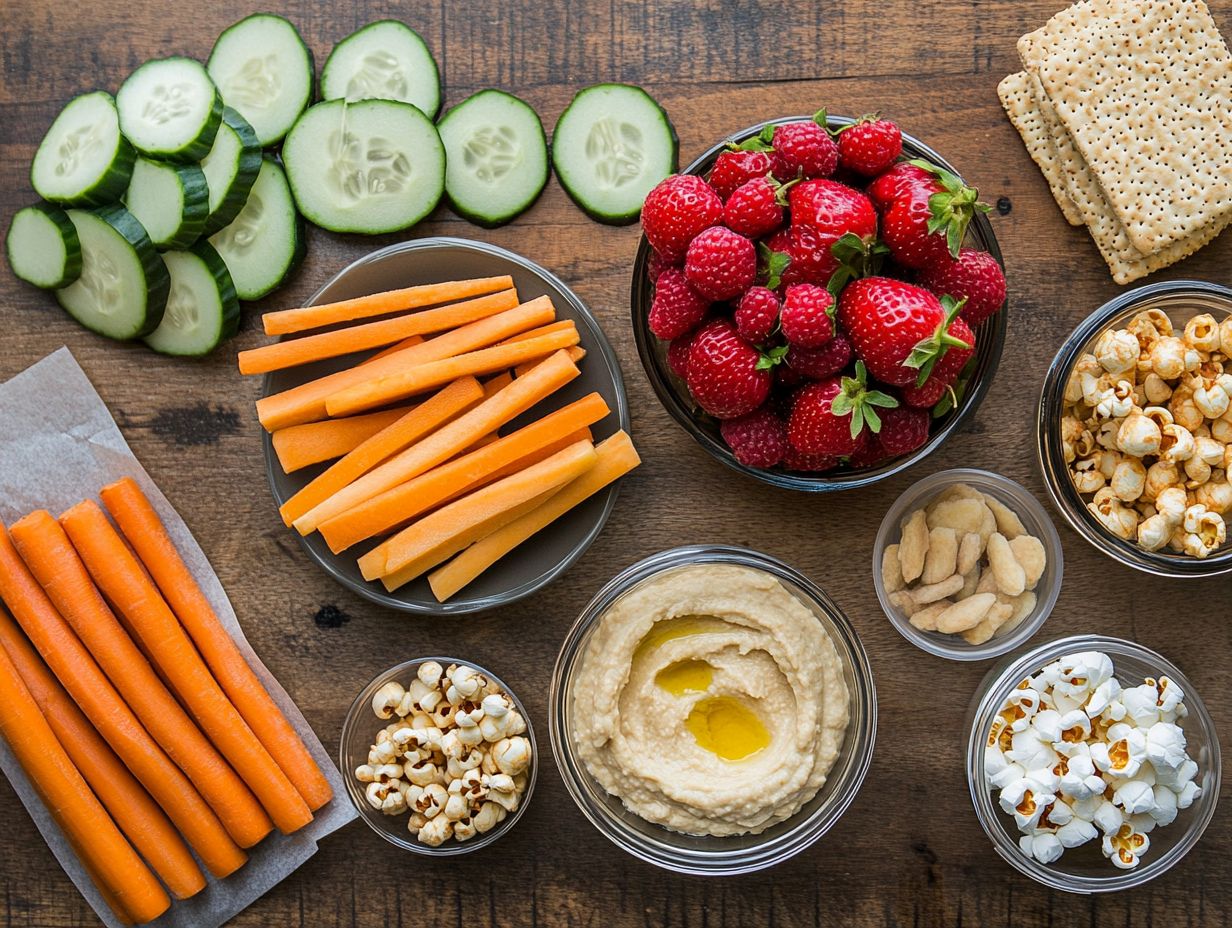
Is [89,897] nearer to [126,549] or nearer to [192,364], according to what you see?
[126,549]

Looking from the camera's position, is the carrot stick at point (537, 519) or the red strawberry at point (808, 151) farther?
the carrot stick at point (537, 519)

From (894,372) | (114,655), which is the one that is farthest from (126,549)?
(894,372)

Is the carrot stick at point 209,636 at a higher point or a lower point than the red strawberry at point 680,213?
lower

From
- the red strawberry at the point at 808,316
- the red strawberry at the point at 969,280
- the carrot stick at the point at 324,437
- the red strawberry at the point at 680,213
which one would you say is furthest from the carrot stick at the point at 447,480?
the red strawberry at the point at 969,280

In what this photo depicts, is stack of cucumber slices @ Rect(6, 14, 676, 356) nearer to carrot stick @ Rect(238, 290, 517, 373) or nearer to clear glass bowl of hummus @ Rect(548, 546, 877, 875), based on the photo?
carrot stick @ Rect(238, 290, 517, 373)

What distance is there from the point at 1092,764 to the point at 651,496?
868 millimetres

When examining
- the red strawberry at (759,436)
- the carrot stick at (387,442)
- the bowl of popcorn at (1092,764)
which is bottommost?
the bowl of popcorn at (1092,764)

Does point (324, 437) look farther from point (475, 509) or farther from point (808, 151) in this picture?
point (808, 151)

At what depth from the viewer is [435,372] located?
65.3 inches

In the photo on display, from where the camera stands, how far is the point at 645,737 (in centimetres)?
166

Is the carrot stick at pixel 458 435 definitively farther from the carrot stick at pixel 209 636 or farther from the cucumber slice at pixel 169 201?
the cucumber slice at pixel 169 201

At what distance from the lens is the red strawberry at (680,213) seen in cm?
135

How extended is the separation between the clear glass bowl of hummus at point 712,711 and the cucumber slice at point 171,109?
1.08 metres

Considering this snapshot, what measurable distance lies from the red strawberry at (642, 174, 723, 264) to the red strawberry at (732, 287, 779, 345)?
0.13 metres
